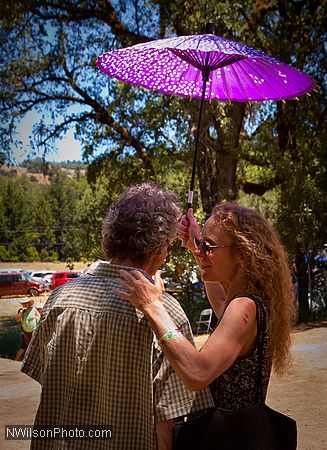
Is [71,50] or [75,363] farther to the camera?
[71,50]

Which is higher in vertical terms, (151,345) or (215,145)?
(215,145)

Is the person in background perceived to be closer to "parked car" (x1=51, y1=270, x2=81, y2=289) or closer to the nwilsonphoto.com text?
"parked car" (x1=51, y1=270, x2=81, y2=289)

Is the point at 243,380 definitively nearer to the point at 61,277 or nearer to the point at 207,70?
the point at 207,70

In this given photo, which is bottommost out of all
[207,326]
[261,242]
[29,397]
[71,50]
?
[207,326]

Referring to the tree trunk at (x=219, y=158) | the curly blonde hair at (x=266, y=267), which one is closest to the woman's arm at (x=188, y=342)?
the curly blonde hair at (x=266, y=267)

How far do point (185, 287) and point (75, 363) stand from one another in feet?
48.6

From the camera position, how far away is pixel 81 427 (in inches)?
66.9

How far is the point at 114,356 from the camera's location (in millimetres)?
1675

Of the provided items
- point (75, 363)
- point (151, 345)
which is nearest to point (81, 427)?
point (75, 363)

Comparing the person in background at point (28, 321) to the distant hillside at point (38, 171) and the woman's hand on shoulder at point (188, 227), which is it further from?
the woman's hand on shoulder at point (188, 227)

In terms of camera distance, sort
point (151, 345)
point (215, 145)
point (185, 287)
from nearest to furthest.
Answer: point (151, 345)
point (215, 145)
point (185, 287)

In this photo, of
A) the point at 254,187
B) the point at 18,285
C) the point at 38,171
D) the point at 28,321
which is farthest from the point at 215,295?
the point at 254,187

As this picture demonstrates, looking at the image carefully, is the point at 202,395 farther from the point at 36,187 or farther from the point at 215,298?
the point at 36,187

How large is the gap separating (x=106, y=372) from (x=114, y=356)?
5 cm
